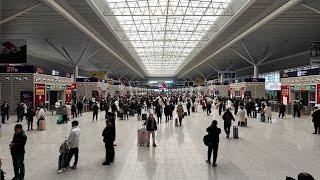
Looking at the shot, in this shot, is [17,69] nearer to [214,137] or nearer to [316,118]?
[316,118]

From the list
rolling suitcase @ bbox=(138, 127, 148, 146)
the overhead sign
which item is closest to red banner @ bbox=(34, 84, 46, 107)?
rolling suitcase @ bbox=(138, 127, 148, 146)

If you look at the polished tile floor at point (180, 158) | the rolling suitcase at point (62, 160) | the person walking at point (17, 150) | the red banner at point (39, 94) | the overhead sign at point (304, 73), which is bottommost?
the polished tile floor at point (180, 158)

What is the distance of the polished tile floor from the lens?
9875 mm

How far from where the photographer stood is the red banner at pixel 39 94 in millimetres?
33216

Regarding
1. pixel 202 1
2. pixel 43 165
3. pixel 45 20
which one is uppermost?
pixel 202 1

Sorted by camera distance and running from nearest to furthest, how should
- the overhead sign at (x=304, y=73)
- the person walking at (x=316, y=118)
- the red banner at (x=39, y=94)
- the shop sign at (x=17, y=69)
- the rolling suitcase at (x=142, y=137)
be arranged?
1. the rolling suitcase at (x=142, y=137)
2. the person walking at (x=316, y=118)
3. the overhead sign at (x=304, y=73)
4. the shop sign at (x=17, y=69)
5. the red banner at (x=39, y=94)

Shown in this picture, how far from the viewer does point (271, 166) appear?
428 inches

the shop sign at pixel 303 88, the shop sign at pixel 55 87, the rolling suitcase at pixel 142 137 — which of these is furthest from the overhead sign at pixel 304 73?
the shop sign at pixel 55 87

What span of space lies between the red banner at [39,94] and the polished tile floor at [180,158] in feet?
50.2

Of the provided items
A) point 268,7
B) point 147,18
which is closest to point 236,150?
point 268,7

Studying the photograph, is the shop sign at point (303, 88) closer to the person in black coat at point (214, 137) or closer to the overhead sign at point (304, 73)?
the overhead sign at point (304, 73)

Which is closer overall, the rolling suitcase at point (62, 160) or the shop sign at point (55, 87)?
the rolling suitcase at point (62, 160)

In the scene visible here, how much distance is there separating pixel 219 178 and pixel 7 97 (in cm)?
2748

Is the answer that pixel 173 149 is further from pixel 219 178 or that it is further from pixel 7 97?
pixel 7 97
